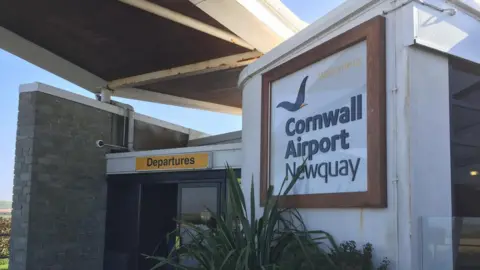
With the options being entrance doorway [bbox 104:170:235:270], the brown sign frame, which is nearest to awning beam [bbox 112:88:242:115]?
entrance doorway [bbox 104:170:235:270]

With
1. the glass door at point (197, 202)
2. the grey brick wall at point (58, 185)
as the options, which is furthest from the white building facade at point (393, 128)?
the grey brick wall at point (58, 185)

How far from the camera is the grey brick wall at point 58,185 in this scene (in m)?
8.24

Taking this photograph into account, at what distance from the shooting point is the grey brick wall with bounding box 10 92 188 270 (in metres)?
8.24

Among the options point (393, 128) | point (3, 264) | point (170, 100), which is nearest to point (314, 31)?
point (393, 128)

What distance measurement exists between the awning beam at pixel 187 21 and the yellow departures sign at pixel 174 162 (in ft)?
8.24

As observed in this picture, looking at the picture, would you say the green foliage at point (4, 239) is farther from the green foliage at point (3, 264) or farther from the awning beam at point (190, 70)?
the awning beam at point (190, 70)

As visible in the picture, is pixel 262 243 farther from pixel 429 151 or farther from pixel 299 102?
pixel 429 151

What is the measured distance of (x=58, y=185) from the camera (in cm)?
870

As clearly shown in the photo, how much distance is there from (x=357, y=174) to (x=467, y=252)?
1.04 meters

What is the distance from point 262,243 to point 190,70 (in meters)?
7.29

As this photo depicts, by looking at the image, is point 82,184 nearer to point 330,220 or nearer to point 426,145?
point 330,220

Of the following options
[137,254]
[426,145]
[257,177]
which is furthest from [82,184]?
[426,145]

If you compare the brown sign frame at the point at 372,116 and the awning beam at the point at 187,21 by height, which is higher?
the awning beam at the point at 187,21

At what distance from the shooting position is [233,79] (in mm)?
12680
